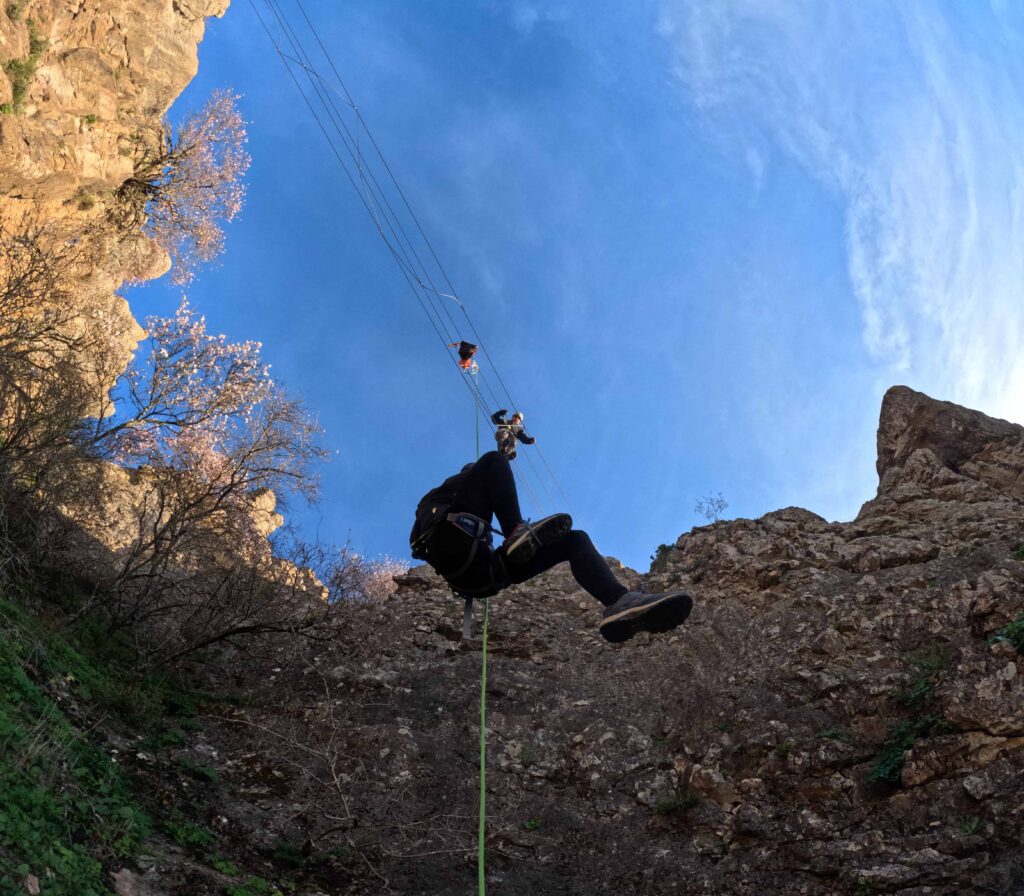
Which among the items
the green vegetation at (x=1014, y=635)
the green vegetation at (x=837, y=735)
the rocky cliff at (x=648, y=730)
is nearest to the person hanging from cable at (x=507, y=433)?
the rocky cliff at (x=648, y=730)

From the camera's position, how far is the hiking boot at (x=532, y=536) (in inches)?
248

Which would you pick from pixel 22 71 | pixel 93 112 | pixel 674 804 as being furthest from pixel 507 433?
pixel 93 112

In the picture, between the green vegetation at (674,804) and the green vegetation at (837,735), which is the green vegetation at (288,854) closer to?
the green vegetation at (674,804)

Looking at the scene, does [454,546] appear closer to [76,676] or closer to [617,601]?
[617,601]

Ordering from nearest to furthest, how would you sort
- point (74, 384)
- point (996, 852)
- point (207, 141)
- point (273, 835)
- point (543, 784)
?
1. point (996, 852)
2. point (273, 835)
3. point (543, 784)
4. point (74, 384)
5. point (207, 141)

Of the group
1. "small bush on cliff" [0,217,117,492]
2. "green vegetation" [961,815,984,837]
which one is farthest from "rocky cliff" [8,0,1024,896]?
"small bush on cliff" [0,217,117,492]

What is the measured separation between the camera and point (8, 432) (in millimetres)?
10328

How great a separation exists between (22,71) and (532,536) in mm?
15122

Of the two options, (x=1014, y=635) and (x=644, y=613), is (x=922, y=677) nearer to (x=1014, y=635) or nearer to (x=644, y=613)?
(x=1014, y=635)

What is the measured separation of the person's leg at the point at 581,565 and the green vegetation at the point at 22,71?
14.5 meters

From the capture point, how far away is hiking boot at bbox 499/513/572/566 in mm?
6297

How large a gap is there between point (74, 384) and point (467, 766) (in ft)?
23.8

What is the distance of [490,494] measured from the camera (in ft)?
21.6

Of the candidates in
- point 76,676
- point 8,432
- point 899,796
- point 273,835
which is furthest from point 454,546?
point 8,432
